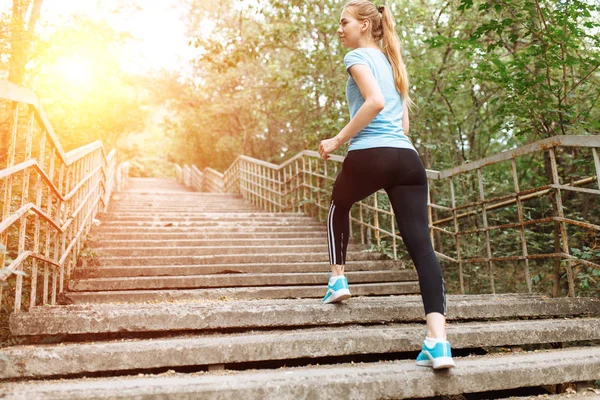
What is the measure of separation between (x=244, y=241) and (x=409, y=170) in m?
3.48

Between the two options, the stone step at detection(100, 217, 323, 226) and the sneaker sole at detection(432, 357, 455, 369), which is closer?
the sneaker sole at detection(432, 357, 455, 369)

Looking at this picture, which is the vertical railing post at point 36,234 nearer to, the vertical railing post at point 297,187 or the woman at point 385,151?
the woman at point 385,151

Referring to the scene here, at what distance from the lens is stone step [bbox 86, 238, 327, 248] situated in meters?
4.84

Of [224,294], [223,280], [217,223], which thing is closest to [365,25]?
[224,294]

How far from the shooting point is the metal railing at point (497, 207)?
10.9 feet

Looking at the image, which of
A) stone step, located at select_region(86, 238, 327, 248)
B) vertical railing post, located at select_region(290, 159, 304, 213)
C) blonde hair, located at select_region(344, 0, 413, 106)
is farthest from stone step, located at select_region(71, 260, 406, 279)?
vertical railing post, located at select_region(290, 159, 304, 213)

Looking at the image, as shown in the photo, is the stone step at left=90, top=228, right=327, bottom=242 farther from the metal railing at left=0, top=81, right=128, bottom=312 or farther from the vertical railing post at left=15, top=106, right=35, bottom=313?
the vertical railing post at left=15, top=106, right=35, bottom=313

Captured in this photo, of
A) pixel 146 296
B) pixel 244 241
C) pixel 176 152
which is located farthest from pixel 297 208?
pixel 176 152

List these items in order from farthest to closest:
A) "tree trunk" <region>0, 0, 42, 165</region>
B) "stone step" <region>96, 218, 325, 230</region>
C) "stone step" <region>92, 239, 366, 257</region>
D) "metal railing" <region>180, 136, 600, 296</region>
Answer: "stone step" <region>96, 218, 325, 230</region> → "tree trunk" <region>0, 0, 42, 165</region> → "stone step" <region>92, 239, 366, 257</region> → "metal railing" <region>180, 136, 600, 296</region>

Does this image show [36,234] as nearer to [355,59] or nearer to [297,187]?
[355,59]

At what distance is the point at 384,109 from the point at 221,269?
247cm

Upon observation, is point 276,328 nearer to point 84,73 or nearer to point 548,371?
point 548,371

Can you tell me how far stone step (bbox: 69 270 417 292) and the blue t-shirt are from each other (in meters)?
2.03

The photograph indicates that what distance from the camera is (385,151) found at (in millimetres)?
2150
